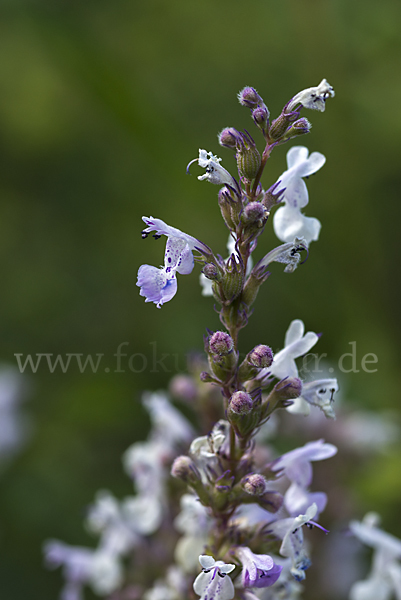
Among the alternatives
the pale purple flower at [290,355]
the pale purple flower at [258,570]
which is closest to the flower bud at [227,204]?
the pale purple flower at [290,355]

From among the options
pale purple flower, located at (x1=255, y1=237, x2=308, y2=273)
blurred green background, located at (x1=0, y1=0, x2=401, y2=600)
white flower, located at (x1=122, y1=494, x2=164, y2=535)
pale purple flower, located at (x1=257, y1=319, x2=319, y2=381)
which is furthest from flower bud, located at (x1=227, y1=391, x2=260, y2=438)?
blurred green background, located at (x1=0, y1=0, x2=401, y2=600)

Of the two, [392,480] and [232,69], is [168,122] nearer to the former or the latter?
[232,69]

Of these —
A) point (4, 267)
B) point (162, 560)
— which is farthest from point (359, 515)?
point (4, 267)

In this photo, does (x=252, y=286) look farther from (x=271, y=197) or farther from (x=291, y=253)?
(x=271, y=197)

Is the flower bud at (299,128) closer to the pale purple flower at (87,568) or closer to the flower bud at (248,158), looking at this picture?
the flower bud at (248,158)

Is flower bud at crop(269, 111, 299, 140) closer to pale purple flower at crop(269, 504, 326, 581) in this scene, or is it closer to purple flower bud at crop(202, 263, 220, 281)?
purple flower bud at crop(202, 263, 220, 281)

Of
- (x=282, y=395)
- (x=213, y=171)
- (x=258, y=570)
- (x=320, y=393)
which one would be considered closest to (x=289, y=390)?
(x=282, y=395)
